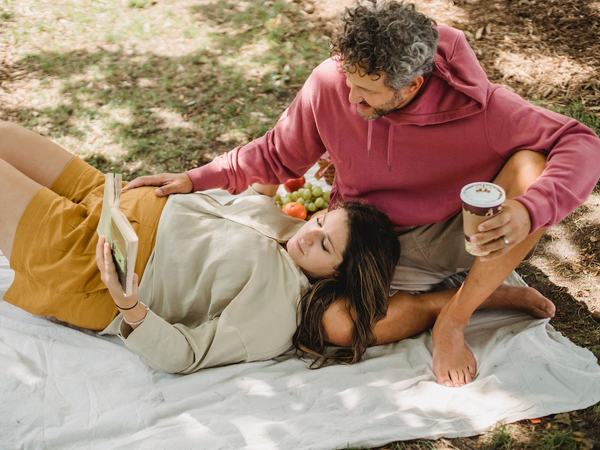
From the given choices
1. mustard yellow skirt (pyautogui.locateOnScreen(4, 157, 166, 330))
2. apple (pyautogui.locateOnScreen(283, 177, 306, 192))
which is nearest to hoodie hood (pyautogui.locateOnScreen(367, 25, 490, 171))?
mustard yellow skirt (pyautogui.locateOnScreen(4, 157, 166, 330))

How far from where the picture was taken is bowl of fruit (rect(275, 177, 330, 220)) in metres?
4.48

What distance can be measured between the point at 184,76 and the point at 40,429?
4064mm

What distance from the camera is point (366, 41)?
9.30 feet

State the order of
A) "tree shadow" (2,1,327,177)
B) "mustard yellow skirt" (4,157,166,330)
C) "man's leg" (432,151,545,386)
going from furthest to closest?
"tree shadow" (2,1,327,177) → "mustard yellow skirt" (4,157,166,330) → "man's leg" (432,151,545,386)

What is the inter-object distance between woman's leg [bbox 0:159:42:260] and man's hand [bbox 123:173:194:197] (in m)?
0.53

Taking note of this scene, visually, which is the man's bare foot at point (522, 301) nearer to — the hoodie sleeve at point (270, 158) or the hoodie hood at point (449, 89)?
the hoodie hood at point (449, 89)

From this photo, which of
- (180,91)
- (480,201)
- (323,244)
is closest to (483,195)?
(480,201)

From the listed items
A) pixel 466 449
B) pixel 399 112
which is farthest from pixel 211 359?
pixel 399 112

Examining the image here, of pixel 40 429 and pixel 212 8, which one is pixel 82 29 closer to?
pixel 212 8

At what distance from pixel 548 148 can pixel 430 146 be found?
0.56 metres

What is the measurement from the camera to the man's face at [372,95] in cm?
298

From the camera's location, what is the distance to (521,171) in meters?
3.08

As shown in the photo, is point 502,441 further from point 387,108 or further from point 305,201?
point 305,201

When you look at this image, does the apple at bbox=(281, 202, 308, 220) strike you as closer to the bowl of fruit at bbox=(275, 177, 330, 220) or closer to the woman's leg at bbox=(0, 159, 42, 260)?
the bowl of fruit at bbox=(275, 177, 330, 220)
